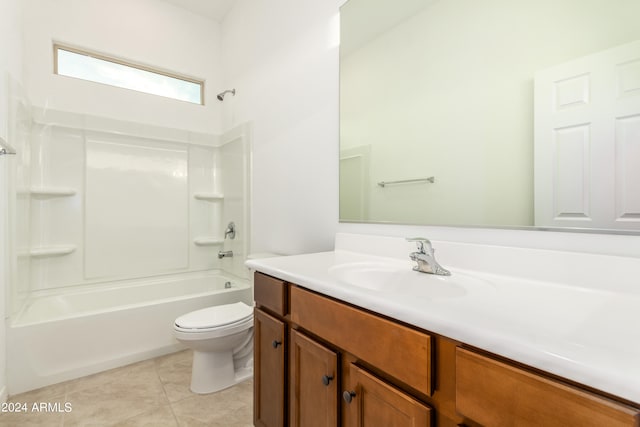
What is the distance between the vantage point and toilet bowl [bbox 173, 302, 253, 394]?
1701 mm

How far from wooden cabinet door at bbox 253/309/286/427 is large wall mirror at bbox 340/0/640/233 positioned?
27.4 inches

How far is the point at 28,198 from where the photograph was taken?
7.44 feet

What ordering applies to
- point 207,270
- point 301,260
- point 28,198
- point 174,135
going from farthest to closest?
point 207,270 < point 174,135 < point 28,198 < point 301,260

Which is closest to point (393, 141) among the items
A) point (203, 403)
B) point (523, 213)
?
point (523, 213)

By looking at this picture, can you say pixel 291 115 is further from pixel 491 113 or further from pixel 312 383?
pixel 312 383

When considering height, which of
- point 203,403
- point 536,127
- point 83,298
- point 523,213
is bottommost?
point 203,403

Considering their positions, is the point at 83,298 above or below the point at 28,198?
below

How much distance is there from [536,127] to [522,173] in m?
0.15

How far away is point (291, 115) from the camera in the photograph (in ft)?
6.91

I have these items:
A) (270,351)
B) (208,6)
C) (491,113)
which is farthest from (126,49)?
(491,113)

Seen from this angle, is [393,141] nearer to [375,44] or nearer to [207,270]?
[375,44]

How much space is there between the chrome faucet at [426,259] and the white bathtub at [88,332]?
1768mm

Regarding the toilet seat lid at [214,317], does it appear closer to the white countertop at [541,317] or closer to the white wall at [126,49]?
the white countertop at [541,317]

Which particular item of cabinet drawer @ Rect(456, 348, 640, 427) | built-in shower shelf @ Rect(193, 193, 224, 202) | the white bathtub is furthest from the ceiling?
cabinet drawer @ Rect(456, 348, 640, 427)
